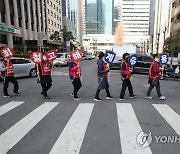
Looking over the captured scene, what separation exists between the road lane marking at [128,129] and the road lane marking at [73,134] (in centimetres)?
86

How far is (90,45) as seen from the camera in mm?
121688

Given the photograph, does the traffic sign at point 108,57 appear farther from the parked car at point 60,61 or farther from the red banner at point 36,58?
the parked car at point 60,61

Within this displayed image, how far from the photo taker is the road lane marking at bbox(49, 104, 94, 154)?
352 centimetres

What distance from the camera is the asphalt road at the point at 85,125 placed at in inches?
142

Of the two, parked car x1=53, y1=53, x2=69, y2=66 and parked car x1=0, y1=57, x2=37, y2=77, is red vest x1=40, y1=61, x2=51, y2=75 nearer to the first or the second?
parked car x1=0, y1=57, x2=37, y2=77

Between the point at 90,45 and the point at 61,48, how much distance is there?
209ft

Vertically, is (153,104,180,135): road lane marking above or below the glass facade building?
below

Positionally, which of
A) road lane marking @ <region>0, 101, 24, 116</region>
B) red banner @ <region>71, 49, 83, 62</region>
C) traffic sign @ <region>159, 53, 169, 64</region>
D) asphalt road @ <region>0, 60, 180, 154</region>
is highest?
red banner @ <region>71, 49, 83, 62</region>

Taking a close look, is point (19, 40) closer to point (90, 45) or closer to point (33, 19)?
point (33, 19)

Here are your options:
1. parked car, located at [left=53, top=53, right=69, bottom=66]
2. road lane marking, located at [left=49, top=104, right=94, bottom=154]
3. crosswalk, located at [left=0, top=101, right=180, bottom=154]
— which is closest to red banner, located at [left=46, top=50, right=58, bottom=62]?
crosswalk, located at [left=0, top=101, right=180, bottom=154]

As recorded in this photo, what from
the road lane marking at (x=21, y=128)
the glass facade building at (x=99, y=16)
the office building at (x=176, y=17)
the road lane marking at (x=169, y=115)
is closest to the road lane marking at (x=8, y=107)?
the road lane marking at (x=21, y=128)

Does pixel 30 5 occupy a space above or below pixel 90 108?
above

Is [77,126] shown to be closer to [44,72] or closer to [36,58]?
[44,72]

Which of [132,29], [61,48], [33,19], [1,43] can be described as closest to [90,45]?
[132,29]
